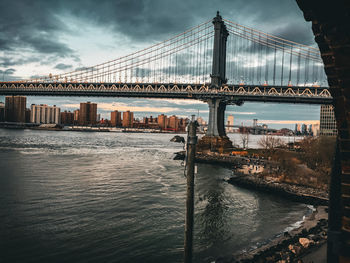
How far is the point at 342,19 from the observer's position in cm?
332

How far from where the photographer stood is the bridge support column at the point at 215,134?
200 ft

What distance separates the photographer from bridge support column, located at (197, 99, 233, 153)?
60938 mm

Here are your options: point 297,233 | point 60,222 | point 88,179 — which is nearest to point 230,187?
point 297,233

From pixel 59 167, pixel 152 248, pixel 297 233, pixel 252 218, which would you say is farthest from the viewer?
pixel 59 167

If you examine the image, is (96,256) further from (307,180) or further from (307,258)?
(307,180)

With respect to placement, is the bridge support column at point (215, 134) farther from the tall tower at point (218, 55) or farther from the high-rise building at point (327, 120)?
the high-rise building at point (327, 120)

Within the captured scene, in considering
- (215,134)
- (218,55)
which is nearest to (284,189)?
(215,134)

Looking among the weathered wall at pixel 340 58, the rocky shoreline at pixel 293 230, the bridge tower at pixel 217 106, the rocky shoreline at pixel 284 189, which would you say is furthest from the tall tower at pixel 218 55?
the weathered wall at pixel 340 58

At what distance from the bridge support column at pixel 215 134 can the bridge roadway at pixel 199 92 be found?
7.47 feet

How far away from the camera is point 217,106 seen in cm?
6319

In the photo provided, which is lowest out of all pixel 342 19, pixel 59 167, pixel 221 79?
pixel 59 167

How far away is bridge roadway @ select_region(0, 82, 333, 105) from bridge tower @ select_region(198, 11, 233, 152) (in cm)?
182

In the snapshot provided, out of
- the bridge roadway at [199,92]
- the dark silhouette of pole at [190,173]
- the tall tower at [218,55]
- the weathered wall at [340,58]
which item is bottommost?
the dark silhouette of pole at [190,173]

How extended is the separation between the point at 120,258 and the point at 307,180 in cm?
2416
